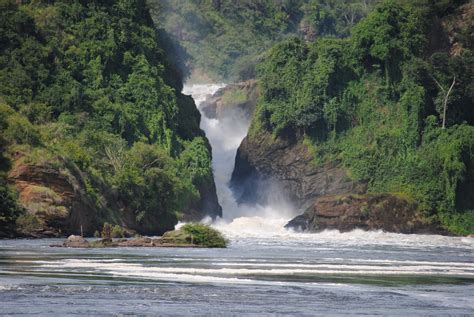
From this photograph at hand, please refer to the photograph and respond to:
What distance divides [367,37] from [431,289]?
96.6 m

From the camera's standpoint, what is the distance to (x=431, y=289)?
45.7 m

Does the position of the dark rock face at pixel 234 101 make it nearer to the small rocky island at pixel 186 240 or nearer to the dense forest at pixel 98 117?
the dense forest at pixel 98 117

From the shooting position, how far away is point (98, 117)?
120688 millimetres

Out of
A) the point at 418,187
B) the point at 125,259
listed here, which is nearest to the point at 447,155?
the point at 418,187

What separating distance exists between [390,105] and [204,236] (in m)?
71.3

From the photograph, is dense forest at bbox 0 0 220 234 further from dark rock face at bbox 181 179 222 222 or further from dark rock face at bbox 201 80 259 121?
dark rock face at bbox 201 80 259 121

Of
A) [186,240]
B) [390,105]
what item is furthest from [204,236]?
[390,105]

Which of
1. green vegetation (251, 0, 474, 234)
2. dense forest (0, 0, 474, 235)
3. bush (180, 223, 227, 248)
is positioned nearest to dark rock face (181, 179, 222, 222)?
dense forest (0, 0, 474, 235)

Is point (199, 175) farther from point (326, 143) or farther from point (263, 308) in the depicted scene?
point (263, 308)

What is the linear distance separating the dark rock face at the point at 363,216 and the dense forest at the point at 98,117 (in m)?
11.9

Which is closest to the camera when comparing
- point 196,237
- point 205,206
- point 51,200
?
point 196,237

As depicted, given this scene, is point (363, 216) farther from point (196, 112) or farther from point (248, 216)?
point (196, 112)

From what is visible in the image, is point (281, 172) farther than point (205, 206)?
Yes

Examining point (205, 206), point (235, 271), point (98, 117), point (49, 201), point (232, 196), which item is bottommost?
point (235, 271)
